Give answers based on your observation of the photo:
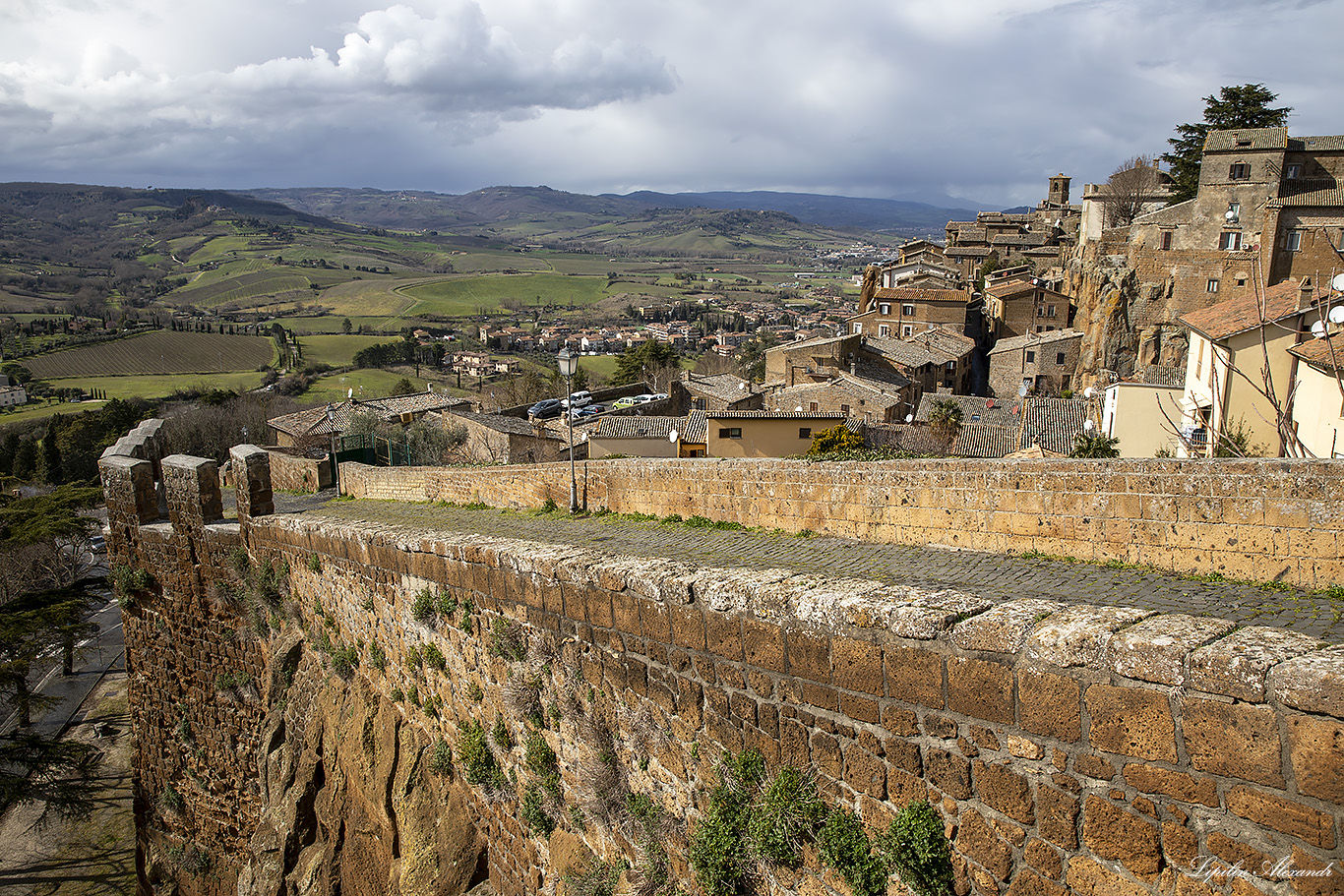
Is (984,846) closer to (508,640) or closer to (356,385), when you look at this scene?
(508,640)

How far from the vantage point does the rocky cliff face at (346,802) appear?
6828mm

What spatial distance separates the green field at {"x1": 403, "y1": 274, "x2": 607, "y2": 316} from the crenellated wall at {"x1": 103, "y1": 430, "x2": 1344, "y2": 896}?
123 metres

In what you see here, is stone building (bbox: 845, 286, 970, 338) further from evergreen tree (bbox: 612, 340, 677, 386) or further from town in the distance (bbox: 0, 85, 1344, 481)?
evergreen tree (bbox: 612, 340, 677, 386)

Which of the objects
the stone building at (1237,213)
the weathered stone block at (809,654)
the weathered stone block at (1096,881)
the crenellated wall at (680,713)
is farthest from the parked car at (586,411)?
the weathered stone block at (1096,881)

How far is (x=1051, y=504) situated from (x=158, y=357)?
10100 cm

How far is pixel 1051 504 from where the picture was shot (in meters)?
7.75

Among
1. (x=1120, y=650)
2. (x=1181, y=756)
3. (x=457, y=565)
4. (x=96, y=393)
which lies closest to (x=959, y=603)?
(x=1120, y=650)

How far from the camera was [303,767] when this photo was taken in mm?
8414

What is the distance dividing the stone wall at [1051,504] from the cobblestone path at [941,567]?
0.22m

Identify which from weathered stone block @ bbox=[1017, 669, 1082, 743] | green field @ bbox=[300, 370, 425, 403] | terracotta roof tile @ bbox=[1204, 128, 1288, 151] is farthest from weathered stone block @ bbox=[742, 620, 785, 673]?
green field @ bbox=[300, 370, 425, 403]

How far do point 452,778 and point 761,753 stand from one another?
388 centimetres

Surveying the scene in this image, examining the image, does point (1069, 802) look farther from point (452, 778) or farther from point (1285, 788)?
point (452, 778)

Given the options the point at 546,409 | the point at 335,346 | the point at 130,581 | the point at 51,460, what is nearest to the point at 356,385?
the point at 51,460

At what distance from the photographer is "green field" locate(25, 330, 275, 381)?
8150 centimetres
